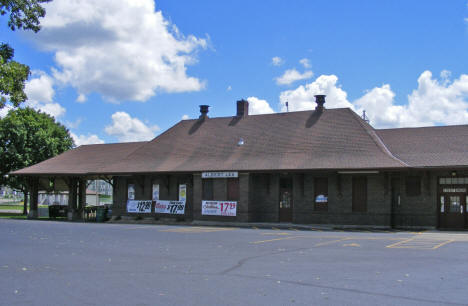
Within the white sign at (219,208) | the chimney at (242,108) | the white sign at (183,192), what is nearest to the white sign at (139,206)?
the white sign at (183,192)

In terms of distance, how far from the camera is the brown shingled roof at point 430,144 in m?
25.8

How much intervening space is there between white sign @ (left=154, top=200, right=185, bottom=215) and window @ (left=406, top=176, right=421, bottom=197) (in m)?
14.0

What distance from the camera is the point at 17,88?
53.7ft

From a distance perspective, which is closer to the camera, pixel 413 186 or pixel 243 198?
pixel 413 186

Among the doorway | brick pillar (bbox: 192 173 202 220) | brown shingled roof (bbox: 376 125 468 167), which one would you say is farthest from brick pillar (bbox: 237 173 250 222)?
brown shingled roof (bbox: 376 125 468 167)

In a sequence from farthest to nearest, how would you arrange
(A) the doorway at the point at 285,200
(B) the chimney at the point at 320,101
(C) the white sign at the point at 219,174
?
(B) the chimney at the point at 320,101 → (C) the white sign at the point at 219,174 → (A) the doorway at the point at 285,200

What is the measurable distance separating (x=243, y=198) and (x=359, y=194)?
6768 mm

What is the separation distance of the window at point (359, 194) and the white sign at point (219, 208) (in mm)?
7139

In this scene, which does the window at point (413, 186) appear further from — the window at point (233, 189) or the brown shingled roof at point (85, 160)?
the brown shingled roof at point (85, 160)

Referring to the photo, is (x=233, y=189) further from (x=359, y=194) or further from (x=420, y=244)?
(x=420, y=244)

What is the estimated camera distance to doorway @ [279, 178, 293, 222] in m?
29.6

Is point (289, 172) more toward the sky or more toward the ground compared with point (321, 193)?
more toward the sky

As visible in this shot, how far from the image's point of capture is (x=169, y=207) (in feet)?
108

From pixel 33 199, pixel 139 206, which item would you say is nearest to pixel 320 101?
pixel 139 206
